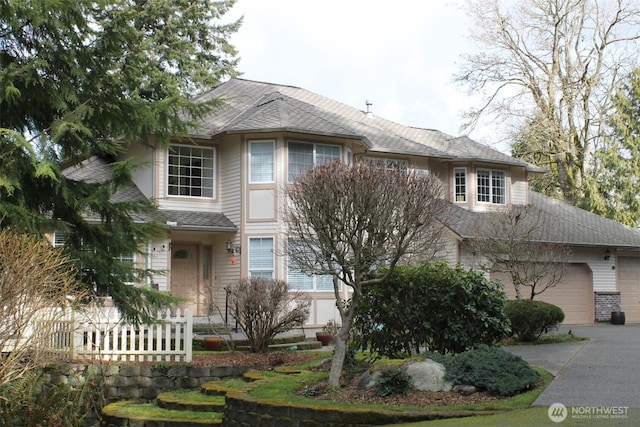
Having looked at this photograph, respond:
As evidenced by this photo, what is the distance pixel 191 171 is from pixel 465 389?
13.1 metres

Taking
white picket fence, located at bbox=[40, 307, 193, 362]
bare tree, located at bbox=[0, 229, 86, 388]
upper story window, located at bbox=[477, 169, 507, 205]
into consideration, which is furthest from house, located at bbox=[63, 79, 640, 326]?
bare tree, located at bbox=[0, 229, 86, 388]

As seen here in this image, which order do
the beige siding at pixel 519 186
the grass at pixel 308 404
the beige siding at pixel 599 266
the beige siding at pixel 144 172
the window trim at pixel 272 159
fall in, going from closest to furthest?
the grass at pixel 308 404
the window trim at pixel 272 159
the beige siding at pixel 144 172
the beige siding at pixel 599 266
the beige siding at pixel 519 186

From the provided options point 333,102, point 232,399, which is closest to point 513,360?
point 232,399

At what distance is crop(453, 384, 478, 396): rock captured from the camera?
891cm

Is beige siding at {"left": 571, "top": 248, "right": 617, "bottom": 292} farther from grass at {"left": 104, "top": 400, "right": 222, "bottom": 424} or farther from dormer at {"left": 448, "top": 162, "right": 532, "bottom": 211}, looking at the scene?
grass at {"left": 104, "top": 400, "right": 222, "bottom": 424}

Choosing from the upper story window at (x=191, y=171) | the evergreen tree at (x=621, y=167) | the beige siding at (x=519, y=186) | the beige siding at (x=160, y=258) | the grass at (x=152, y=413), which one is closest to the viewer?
the grass at (x=152, y=413)

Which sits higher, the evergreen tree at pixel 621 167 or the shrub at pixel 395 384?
the evergreen tree at pixel 621 167

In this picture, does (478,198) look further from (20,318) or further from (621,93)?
(20,318)

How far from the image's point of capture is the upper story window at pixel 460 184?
77.9ft

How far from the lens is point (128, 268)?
1203 centimetres

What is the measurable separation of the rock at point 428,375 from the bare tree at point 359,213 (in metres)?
1.03

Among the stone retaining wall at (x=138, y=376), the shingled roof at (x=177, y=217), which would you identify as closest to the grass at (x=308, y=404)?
the stone retaining wall at (x=138, y=376)

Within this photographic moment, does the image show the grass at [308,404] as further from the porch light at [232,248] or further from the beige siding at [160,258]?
the beige siding at [160,258]

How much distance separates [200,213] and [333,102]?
26.7 feet
